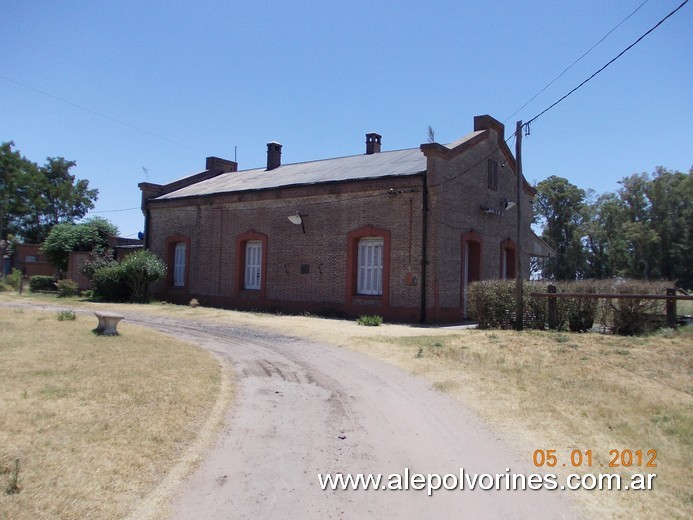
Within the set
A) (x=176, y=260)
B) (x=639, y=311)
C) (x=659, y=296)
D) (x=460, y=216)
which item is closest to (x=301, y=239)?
(x=460, y=216)

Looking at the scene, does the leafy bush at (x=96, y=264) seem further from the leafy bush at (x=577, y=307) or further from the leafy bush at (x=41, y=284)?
the leafy bush at (x=577, y=307)

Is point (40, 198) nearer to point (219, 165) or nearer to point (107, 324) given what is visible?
point (219, 165)

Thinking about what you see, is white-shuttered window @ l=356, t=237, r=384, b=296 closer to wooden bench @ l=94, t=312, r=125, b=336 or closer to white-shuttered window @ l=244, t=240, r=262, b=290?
white-shuttered window @ l=244, t=240, r=262, b=290

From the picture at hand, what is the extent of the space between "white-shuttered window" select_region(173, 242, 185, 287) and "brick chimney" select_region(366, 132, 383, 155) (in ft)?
33.8

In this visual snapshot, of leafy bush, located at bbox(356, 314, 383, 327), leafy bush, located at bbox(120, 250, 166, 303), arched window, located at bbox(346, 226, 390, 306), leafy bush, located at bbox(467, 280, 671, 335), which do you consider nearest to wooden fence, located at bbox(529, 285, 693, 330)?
leafy bush, located at bbox(467, 280, 671, 335)

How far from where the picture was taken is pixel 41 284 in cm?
3141

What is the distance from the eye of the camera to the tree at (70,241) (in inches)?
1198

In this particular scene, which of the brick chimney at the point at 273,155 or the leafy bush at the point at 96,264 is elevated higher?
the brick chimney at the point at 273,155

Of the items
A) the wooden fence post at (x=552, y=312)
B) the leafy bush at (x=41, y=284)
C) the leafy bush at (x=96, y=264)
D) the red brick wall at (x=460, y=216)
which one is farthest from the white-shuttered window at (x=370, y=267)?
the leafy bush at (x=41, y=284)

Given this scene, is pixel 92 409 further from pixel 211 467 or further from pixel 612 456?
pixel 612 456

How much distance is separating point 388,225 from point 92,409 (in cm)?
1382

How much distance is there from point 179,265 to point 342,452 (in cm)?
2263

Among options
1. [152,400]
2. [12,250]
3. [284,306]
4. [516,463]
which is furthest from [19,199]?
[516,463]

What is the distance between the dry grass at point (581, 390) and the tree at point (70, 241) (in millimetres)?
22126
